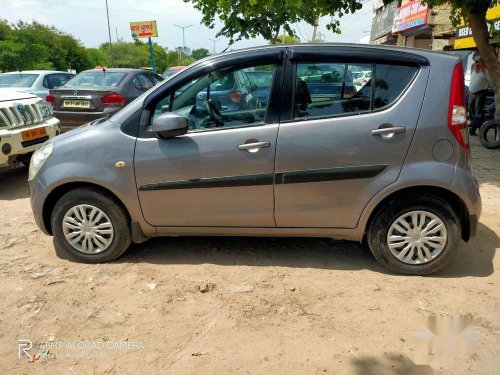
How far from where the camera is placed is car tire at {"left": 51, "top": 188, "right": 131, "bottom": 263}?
346 cm

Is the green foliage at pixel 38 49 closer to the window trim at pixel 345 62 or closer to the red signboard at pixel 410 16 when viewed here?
the red signboard at pixel 410 16

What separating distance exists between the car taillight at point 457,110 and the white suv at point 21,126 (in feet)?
16.9

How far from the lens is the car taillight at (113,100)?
7.64m

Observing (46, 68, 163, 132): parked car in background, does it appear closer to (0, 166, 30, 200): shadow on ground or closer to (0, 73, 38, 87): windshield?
(0, 166, 30, 200): shadow on ground

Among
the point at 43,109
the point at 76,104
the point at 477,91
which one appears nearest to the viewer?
the point at 43,109

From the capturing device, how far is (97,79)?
27.2ft

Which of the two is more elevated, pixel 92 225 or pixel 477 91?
pixel 477 91

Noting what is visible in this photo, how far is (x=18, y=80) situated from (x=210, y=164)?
8733 mm

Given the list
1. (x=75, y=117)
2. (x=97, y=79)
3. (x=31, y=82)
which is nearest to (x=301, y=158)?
(x=75, y=117)

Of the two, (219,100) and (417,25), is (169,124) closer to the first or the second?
(219,100)

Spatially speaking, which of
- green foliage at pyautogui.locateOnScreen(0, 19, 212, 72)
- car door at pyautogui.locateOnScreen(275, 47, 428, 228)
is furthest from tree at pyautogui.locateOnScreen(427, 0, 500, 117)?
green foliage at pyautogui.locateOnScreen(0, 19, 212, 72)

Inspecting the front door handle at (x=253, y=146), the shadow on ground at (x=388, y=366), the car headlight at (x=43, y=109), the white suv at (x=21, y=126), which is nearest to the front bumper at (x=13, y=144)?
the white suv at (x=21, y=126)

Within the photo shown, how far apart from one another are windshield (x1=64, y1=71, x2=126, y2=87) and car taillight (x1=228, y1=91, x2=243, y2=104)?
213 inches

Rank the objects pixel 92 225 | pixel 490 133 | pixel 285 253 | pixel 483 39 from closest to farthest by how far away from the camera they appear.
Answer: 1. pixel 92 225
2. pixel 285 253
3. pixel 483 39
4. pixel 490 133
